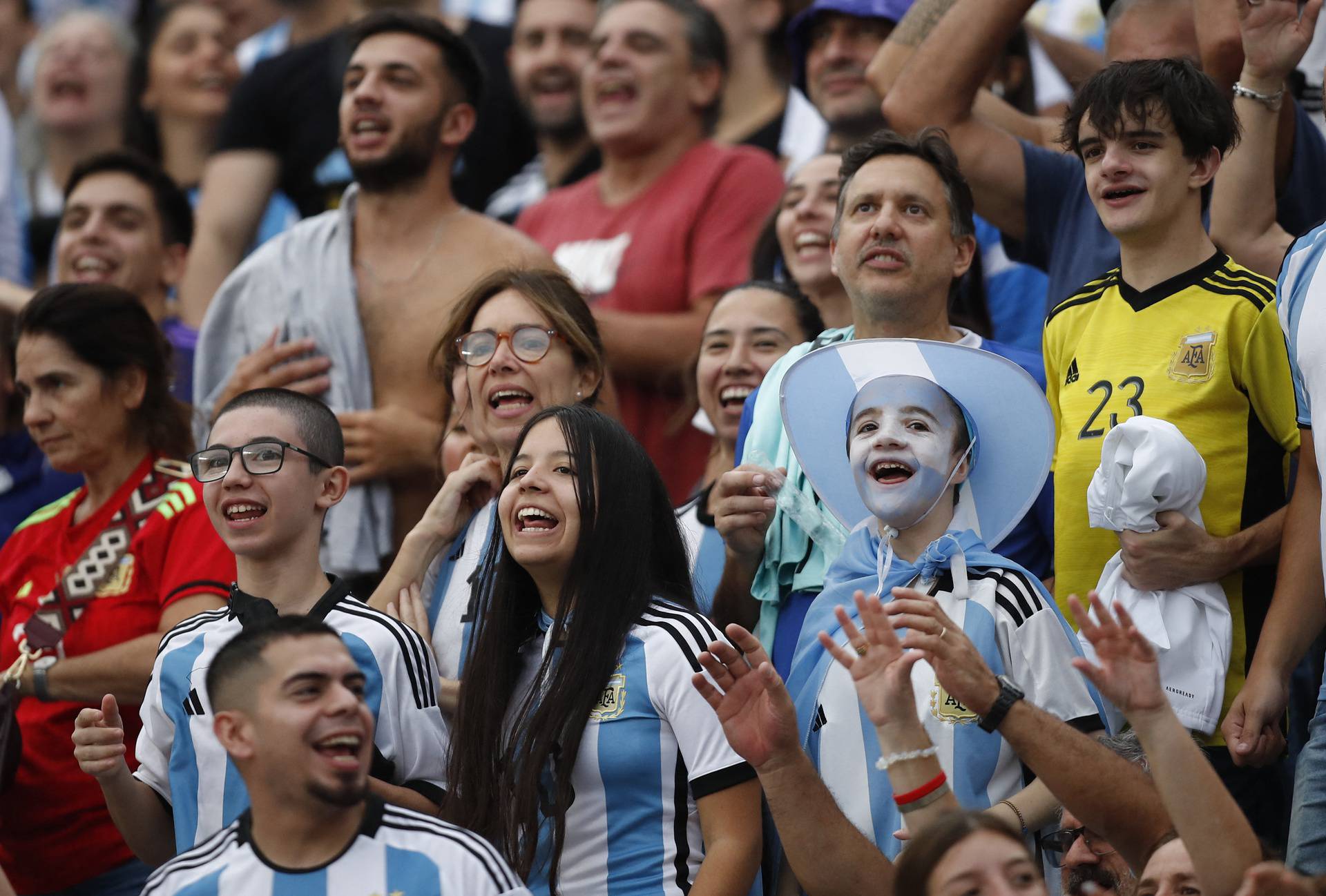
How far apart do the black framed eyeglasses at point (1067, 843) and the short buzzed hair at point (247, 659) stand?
155cm

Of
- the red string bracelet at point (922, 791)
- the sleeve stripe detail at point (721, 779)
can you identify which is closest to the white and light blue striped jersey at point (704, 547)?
the sleeve stripe detail at point (721, 779)

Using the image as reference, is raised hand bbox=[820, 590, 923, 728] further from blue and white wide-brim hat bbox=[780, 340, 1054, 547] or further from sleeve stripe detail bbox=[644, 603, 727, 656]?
blue and white wide-brim hat bbox=[780, 340, 1054, 547]

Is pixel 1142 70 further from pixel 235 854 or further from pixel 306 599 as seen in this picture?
pixel 235 854

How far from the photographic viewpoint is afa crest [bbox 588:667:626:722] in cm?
412

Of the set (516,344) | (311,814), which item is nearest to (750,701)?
(311,814)

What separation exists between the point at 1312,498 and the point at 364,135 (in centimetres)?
343

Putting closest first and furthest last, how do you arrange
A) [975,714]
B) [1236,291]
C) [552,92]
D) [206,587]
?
[975,714], [1236,291], [206,587], [552,92]

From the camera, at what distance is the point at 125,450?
552cm

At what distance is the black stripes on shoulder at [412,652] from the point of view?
14.4 feet

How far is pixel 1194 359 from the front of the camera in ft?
14.4

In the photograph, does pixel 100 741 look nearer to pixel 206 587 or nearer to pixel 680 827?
pixel 206 587

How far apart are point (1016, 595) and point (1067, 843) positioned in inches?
20.8

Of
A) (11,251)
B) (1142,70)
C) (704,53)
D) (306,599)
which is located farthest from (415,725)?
(11,251)

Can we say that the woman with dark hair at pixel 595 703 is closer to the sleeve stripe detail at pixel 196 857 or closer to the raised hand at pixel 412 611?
the raised hand at pixel 412 611
